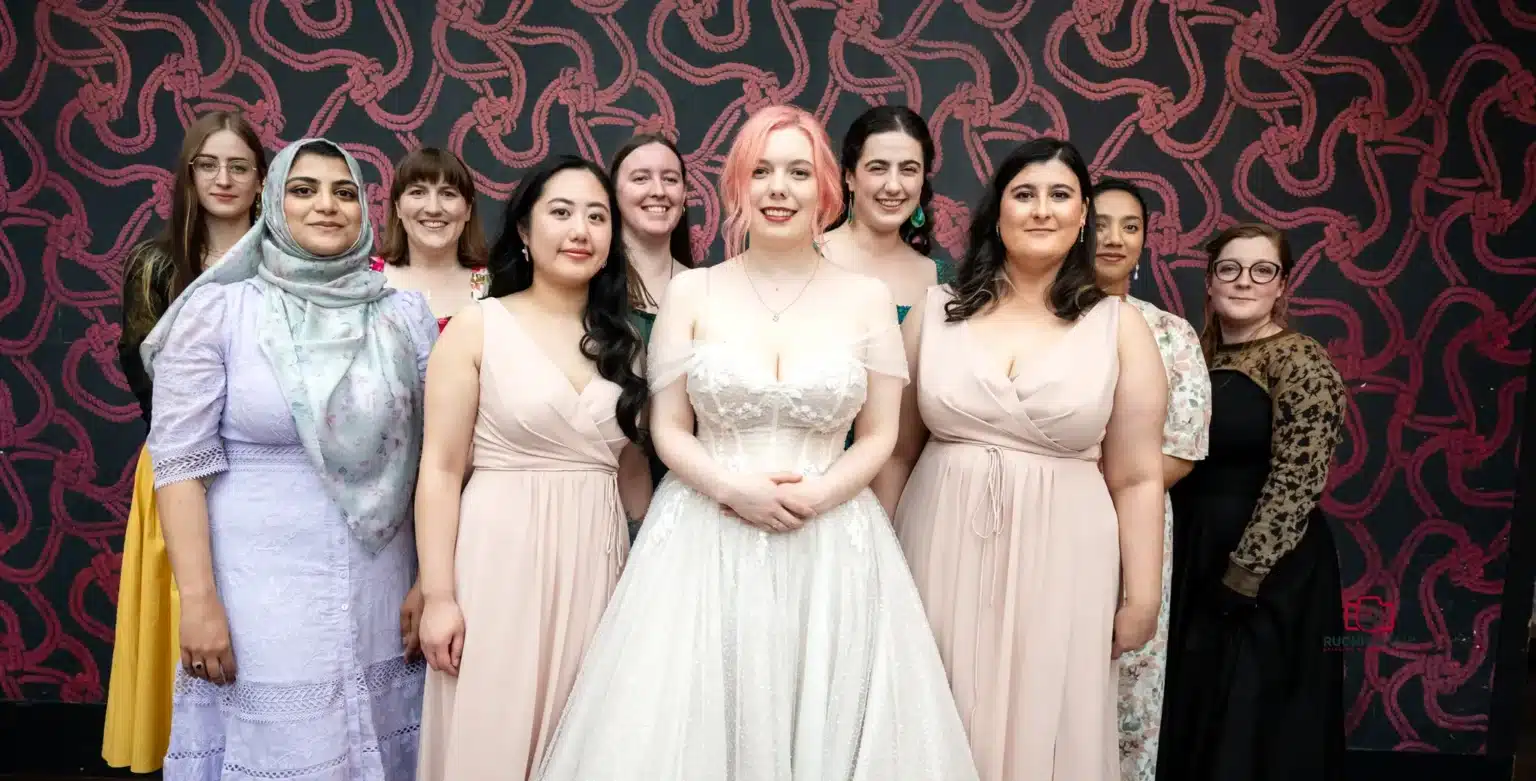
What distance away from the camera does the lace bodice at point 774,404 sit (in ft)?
6.76

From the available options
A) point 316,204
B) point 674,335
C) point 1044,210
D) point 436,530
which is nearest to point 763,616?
point 674,335

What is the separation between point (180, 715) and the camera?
223 centimetres

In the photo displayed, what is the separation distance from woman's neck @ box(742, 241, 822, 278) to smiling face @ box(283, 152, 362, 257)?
0.94 m

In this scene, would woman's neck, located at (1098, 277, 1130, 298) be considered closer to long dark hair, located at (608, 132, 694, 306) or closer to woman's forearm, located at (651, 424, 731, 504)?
long dark hair, located at (608, 132, 694, 306)

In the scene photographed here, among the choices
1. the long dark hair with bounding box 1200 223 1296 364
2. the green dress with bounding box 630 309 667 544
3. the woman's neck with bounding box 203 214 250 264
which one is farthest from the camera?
the woman's neck with bounding box 203 214 250 264

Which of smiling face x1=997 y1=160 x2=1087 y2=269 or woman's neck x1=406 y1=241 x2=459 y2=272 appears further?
Result: woman's neck x1=406 y1=241 x2=459 y2=272

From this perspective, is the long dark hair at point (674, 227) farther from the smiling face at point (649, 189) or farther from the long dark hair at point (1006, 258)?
the long dark hair at point (1006, 258)

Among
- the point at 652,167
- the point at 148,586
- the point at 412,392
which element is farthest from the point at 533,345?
the point at 148,586

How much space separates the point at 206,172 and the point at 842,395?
7.18 feet

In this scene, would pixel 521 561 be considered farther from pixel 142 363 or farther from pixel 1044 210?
pixel 142 363

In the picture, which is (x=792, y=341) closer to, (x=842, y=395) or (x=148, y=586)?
(x=842, y=395)

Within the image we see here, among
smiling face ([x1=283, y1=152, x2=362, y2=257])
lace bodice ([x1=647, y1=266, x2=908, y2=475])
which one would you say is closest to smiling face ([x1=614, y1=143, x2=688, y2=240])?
lace bodice ([x1=647, y1=266, x2=908, y2=475])

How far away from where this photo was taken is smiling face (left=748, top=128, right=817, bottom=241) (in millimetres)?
2119

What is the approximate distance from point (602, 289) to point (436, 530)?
2.15ft
